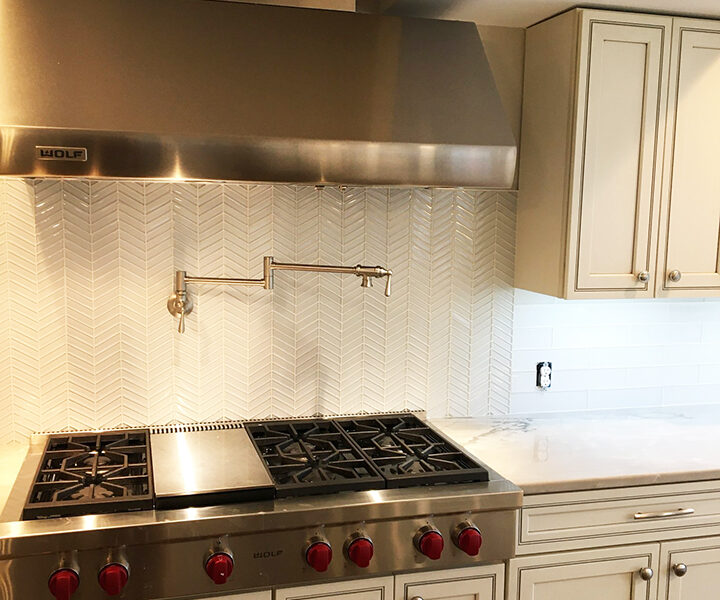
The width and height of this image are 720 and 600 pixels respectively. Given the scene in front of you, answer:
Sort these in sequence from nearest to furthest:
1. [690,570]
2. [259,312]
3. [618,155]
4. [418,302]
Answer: [690,570] → [618,155] → [259,312] → [418,302]

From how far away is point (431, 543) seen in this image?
6.16ft

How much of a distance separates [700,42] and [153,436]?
202 cm

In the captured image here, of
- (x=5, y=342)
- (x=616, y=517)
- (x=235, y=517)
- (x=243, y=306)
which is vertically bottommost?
(x=616, y=517)

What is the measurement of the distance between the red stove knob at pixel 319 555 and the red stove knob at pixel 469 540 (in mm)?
332

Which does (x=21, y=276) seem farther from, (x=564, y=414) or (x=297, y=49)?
(x=564, y=414)

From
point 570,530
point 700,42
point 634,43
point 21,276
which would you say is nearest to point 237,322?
point 21,276

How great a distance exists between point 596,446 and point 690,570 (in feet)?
1.39

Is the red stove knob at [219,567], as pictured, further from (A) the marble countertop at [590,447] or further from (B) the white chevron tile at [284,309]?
(B) the white chevron tile at [284,309]

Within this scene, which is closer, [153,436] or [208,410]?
[153,436]

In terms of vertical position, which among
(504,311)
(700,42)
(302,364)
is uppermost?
(700,42)

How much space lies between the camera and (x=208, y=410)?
2.46 meters

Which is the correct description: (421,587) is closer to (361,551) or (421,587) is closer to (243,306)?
(361,551)

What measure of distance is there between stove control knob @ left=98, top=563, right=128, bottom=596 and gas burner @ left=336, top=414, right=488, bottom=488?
66 centimetres

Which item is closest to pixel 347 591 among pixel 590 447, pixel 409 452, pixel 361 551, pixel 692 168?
pixel 361 551
